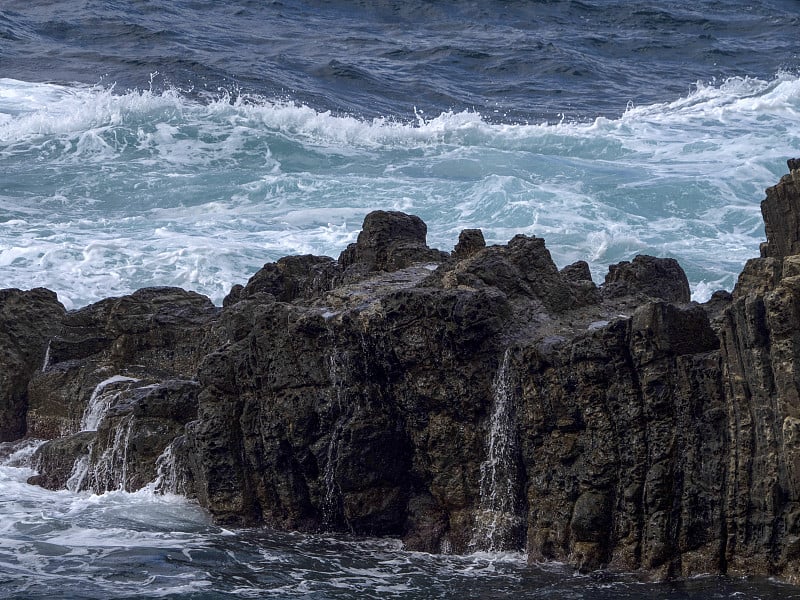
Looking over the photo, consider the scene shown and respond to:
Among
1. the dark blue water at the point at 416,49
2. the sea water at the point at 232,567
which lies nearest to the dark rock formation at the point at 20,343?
the sea water at the point at 232,567

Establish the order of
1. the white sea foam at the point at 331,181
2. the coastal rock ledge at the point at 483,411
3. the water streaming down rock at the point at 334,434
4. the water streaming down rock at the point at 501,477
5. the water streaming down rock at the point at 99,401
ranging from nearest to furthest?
the coastal rock ledge at the point at 483,411 → the water streaming down rock at the point at 501,477 → the water streaming down rock at the point at 334,434 → the water streaming down rock at the point at 99,401 → the white sea foam at the point at 331,181

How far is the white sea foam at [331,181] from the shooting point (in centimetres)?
2164

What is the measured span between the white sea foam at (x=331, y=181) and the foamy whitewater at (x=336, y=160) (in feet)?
0.24

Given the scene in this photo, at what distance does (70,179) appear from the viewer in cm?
2653

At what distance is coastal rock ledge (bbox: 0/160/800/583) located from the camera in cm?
951

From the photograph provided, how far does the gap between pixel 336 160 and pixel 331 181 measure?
6.00 ft

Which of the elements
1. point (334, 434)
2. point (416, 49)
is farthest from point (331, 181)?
point (334, 434)

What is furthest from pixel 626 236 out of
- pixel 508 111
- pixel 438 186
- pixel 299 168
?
pixel 508 111

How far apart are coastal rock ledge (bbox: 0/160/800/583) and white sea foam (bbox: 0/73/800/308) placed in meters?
6.91

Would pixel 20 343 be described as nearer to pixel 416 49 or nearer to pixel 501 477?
pixel 501 477

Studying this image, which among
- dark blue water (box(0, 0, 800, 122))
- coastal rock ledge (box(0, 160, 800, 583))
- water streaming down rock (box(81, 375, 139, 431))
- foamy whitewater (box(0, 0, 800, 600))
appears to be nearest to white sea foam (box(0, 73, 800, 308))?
foamy whitewater (box(0, 0, 800, 600))

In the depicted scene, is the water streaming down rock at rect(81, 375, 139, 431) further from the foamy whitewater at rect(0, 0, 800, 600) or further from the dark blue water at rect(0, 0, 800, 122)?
the dark blue water at rect(0, 0, 800, 122)

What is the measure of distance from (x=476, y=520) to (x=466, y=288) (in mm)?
2045

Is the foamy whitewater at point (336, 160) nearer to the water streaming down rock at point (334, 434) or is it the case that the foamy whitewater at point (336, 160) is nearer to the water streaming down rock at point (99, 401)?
the water streaming down rock at point (99, 401)
